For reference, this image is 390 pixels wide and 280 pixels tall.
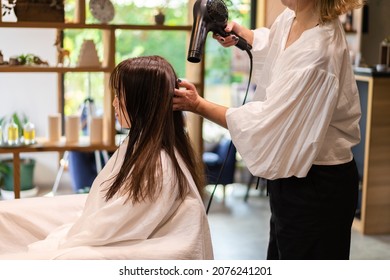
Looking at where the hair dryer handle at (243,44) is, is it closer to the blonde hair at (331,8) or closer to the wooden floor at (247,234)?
the blonde hair at (331,8)

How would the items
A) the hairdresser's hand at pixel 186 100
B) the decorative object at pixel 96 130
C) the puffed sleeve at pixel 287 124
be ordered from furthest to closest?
1. the decorative object at pixel 96 130
2. the hairdresser's hand at pixel 186 100
3. the puffed sleeve at pixel 287 124

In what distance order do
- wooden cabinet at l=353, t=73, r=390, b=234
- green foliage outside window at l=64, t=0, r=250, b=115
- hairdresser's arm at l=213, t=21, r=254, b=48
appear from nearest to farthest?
hairdresser's arm at l=213, t=21, r=254, b=48
wooden cabinet at l=353, t=73, r=390, b=234
green foliage outside window at l=64, t=0, r=250, b=115

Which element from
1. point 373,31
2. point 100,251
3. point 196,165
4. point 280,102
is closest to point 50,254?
point 100,251

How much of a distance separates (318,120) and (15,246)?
105 centimetres

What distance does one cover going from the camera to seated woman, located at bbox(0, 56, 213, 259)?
71.4 inches

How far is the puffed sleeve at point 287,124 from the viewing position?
5.74ft

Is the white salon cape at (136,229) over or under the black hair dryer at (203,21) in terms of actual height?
under

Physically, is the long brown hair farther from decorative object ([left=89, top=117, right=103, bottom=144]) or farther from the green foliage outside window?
the green foliage outside window

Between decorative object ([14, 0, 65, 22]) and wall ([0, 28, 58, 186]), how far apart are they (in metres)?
0.10

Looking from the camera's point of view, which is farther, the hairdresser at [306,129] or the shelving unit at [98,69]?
the shelving unit at [98,69]

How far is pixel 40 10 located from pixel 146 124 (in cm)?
166

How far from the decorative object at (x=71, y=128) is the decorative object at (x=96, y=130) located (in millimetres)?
78

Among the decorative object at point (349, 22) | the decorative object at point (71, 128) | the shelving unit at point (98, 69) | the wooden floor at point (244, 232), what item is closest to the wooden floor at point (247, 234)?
the wooden floor at point (244, 232)

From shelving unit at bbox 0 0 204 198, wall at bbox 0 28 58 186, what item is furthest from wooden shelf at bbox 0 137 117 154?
wall at bbox 0 28 58 186
